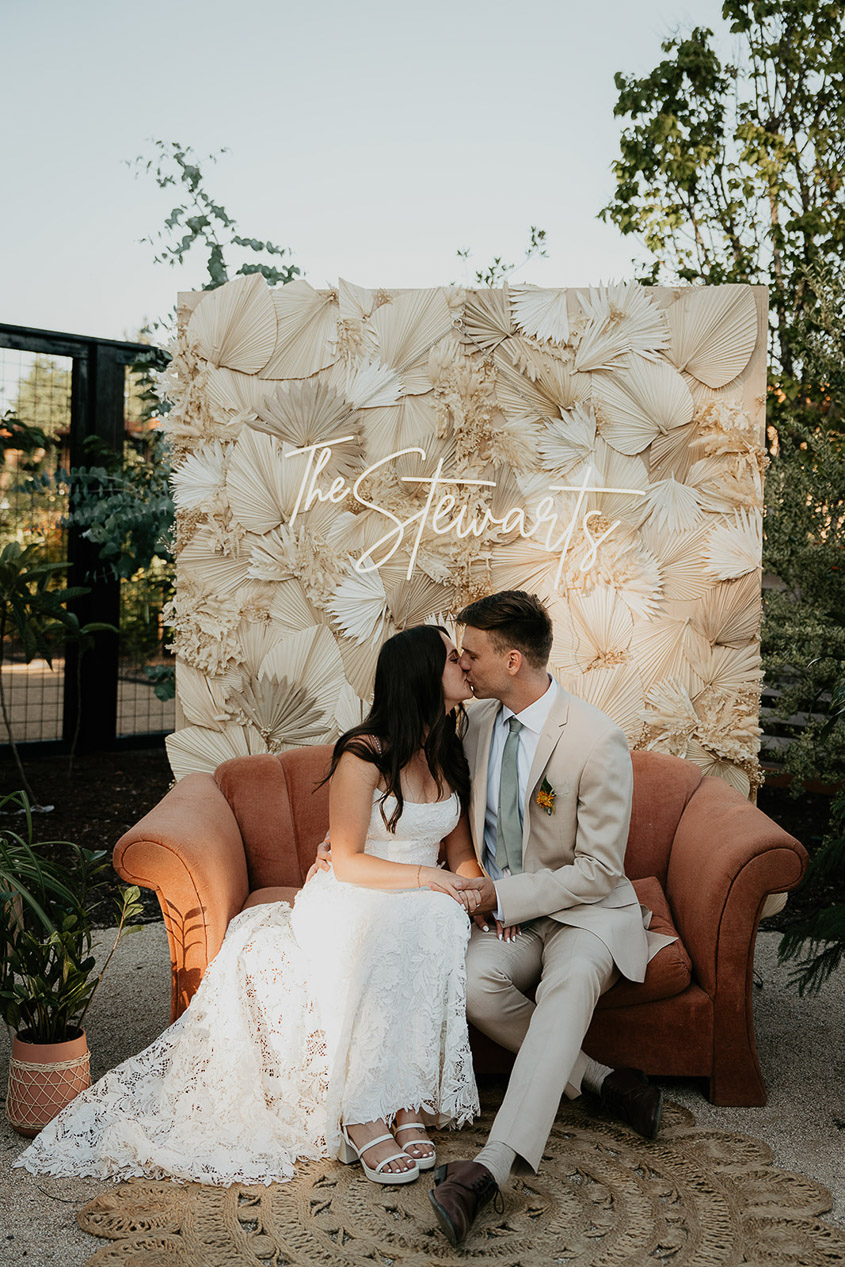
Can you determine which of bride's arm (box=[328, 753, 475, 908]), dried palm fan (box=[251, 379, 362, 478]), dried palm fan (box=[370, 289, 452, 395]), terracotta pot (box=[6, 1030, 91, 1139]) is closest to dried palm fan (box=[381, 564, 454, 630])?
dried palm fan (box=[251, 379, 362, 478])

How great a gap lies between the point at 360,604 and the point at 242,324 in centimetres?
121

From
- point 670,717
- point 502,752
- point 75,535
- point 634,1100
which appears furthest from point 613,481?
point 75,535

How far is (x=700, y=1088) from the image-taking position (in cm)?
301

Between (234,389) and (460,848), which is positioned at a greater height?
(234,389)

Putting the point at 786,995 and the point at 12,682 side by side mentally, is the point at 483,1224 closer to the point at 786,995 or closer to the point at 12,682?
the point at 786,995

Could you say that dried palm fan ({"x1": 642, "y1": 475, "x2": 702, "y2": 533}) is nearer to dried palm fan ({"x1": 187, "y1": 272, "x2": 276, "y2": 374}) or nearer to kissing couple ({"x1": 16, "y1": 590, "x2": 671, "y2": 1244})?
kissing couple ({"x1": 16, "y1": 590, "x2": 671, "y2": 1244})

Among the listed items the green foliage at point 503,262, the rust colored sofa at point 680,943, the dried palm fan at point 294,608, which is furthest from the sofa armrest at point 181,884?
the green foliage at point 503,262

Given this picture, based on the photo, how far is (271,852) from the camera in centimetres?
356

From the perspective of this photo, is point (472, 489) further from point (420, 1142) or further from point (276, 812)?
point (420, 1142)

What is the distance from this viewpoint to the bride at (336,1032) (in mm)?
2428

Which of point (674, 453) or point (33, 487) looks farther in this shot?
point (33, 487)

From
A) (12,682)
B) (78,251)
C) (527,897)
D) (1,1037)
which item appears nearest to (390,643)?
(527,897)

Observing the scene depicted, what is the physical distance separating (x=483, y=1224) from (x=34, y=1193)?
39.7 inches

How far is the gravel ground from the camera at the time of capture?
2209mm
